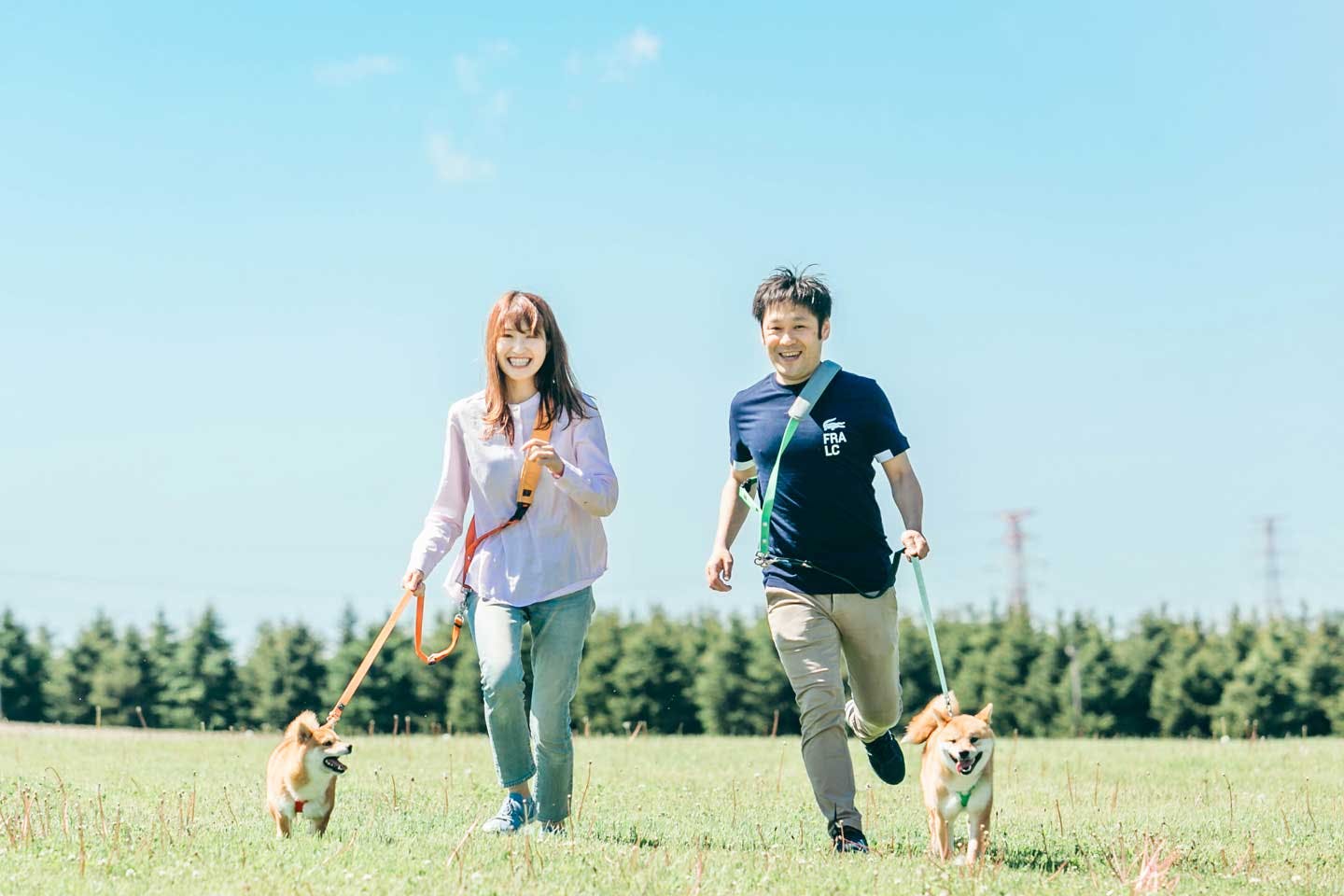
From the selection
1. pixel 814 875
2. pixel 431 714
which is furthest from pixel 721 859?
pixel 431 714

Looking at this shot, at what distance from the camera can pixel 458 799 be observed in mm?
9414

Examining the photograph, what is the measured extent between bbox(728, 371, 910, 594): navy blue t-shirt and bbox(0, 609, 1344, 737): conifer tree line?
16.5 m

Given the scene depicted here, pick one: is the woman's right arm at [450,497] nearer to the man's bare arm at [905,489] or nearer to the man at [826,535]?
the man at [826,535]

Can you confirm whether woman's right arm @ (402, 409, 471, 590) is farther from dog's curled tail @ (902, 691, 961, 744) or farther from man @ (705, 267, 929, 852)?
dog's curled tail @ (902, 691, 961, 744)

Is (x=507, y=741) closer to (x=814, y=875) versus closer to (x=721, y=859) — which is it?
(x=721, y=859)

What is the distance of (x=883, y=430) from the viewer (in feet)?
23.0

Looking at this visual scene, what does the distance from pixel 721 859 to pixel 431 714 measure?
18.6 m

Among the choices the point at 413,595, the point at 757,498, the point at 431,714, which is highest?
the point at 757,498

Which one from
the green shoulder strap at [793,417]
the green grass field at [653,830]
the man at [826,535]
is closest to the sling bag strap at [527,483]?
the man at [826,535]

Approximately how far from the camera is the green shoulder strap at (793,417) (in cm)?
695

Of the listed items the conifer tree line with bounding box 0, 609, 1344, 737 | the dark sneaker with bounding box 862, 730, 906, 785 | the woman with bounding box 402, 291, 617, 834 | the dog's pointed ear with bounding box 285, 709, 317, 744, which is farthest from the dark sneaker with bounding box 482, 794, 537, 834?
the conifer tree line with bounding box 0, 609, 1344, 737

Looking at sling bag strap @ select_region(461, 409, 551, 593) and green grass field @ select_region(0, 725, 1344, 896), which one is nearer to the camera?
green grass field @ select_region(0, 725, 1344, 896)

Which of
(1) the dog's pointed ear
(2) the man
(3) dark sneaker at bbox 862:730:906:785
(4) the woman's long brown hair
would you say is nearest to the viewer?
(1) the dog's pointed ear

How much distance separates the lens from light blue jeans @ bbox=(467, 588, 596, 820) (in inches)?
270
